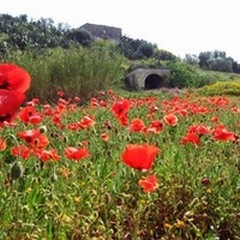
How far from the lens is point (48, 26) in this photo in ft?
145

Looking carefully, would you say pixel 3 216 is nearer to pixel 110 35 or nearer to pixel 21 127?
pixel 21 127

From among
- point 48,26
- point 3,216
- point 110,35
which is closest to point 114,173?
point 3,216

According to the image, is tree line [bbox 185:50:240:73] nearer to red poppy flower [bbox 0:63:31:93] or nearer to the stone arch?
the stone arch

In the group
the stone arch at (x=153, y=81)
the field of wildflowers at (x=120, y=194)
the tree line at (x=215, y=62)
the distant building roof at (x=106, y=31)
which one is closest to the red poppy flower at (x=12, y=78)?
the field of wildflowers at (x=120, y=194)

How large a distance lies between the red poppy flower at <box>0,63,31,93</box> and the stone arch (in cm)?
3483

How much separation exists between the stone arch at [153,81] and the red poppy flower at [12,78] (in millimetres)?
34831

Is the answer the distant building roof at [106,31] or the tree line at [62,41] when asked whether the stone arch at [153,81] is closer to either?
the tree line at [62,41]

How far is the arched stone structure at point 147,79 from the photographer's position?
33.1 m

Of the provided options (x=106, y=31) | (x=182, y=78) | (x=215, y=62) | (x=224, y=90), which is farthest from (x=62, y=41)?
(x=106, y=31)

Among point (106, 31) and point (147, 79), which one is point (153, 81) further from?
point (106, 31)

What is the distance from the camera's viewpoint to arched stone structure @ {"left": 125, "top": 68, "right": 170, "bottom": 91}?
33125 mm

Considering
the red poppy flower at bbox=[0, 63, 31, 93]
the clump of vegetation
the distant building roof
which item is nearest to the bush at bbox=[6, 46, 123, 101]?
the clump of vegetation

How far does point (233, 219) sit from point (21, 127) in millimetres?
2830

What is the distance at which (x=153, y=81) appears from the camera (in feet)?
123
